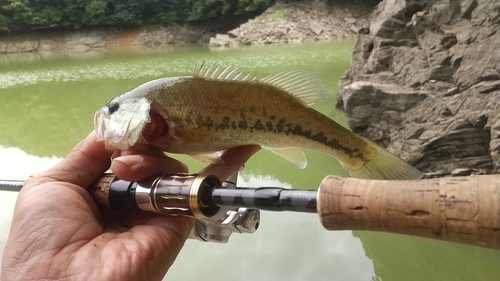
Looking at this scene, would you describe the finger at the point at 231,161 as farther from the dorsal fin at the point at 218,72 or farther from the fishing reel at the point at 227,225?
the dorsal fin at the point at 218,72

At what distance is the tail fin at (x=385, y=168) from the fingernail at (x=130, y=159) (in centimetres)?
79

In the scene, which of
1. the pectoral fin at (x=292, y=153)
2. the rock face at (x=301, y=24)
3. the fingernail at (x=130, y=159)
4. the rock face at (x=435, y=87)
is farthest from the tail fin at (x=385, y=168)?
the rock face at (x=301, y=24)

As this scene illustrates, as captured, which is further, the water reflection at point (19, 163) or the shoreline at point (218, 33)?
the shoreline at point (218, 33)

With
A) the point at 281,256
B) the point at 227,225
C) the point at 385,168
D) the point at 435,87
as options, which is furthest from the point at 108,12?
the point at 385,168

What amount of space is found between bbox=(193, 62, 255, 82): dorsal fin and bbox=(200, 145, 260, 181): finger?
26 centimetres

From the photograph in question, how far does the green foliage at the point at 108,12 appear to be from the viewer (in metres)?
23.8

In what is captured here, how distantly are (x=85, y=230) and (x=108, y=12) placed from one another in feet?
89.0

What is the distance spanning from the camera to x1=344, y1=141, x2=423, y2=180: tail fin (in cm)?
127

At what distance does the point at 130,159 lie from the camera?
3.84 ft

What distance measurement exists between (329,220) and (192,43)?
24.6m

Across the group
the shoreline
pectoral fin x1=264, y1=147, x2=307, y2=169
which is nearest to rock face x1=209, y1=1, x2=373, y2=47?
the shoreline

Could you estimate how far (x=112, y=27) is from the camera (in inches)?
1000

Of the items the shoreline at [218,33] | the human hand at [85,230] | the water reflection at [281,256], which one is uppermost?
the shoreline at [218,33]

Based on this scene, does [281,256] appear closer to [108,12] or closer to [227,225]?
[227,225]
